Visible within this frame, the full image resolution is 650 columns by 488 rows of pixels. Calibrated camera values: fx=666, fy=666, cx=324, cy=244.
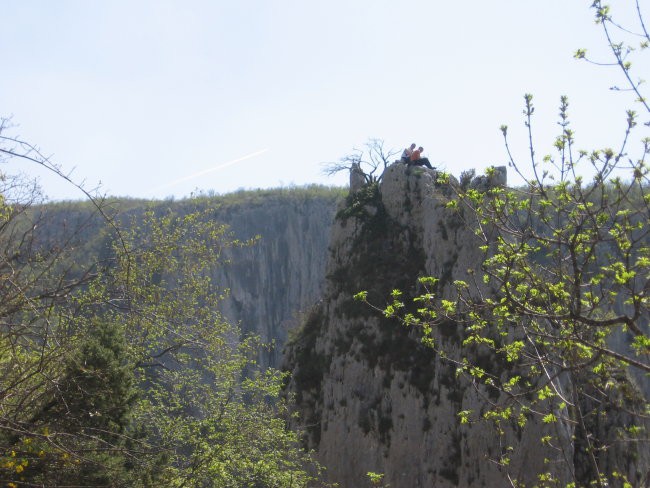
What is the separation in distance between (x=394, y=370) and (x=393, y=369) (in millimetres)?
37

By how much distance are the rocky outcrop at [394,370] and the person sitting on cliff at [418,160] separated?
246 mm

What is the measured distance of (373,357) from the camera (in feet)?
57.9

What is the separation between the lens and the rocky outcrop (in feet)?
48.9

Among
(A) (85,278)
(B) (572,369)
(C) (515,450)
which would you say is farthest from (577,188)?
(C) (515,450)

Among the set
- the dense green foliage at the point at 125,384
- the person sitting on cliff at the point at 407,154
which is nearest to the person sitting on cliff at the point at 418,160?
the person sitting on cliff at the point at 407,154

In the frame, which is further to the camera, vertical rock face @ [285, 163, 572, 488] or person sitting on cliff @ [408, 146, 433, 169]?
person sitting on cliff @ [408, 146, 433, 169]

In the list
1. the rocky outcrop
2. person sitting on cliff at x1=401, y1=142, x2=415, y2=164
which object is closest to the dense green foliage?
the rocky outcrop

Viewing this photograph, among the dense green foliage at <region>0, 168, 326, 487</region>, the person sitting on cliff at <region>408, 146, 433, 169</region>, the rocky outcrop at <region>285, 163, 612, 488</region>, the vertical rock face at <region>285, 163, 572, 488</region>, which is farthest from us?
the person sitting on cliff at <region>408, 146, 433, 169</region>

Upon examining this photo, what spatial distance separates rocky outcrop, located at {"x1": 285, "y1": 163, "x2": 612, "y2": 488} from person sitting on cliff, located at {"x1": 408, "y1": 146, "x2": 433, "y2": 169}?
9.7 inches

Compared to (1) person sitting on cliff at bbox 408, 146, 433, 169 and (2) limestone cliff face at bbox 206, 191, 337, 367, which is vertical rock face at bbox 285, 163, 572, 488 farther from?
(2) limestone cliff face at bbox 206, 191, 337, 367

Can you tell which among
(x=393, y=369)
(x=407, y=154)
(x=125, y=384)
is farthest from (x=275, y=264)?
(x=125, y=384)

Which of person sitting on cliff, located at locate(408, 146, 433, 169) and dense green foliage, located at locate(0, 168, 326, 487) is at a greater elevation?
person sitting on cliff, located at locate(408, 146, 433, 169)

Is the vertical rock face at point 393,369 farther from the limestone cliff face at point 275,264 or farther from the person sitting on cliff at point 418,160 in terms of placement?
the limestone cliff face at point 275,264

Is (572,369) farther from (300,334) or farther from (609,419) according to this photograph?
(300,334)
